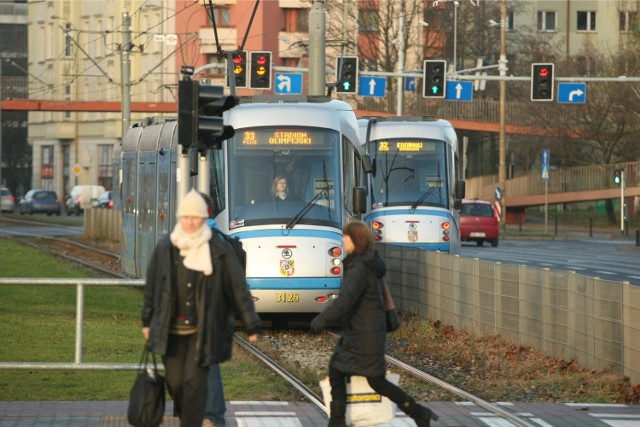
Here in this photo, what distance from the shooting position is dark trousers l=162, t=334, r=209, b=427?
388 inches

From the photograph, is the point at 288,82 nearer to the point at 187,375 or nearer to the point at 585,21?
the point at 187,375

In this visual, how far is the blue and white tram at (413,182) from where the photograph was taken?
Answer: 1321 inches

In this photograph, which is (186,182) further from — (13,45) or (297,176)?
(13,45)

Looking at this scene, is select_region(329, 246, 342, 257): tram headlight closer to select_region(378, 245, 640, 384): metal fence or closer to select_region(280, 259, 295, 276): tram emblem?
select_region(280, 259, 295, 276): tram emblem

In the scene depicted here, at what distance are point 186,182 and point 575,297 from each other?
5.10 meters

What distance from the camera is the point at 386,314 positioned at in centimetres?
1130

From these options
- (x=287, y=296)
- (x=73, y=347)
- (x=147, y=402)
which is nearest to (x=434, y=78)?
(x=287, y=296)

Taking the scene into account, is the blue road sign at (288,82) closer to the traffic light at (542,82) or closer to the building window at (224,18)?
the traffic light at (542,82)

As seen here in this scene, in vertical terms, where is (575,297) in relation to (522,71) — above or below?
below

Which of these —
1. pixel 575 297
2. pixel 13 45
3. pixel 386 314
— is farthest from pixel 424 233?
pixel 13 45

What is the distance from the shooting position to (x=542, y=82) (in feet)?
151

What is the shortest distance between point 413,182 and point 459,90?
17678mm

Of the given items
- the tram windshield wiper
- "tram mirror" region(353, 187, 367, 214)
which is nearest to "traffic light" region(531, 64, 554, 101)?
"tram mirror" region(353, 187, 367, 214)

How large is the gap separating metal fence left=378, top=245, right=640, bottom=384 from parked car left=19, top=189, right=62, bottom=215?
70.9 metres
